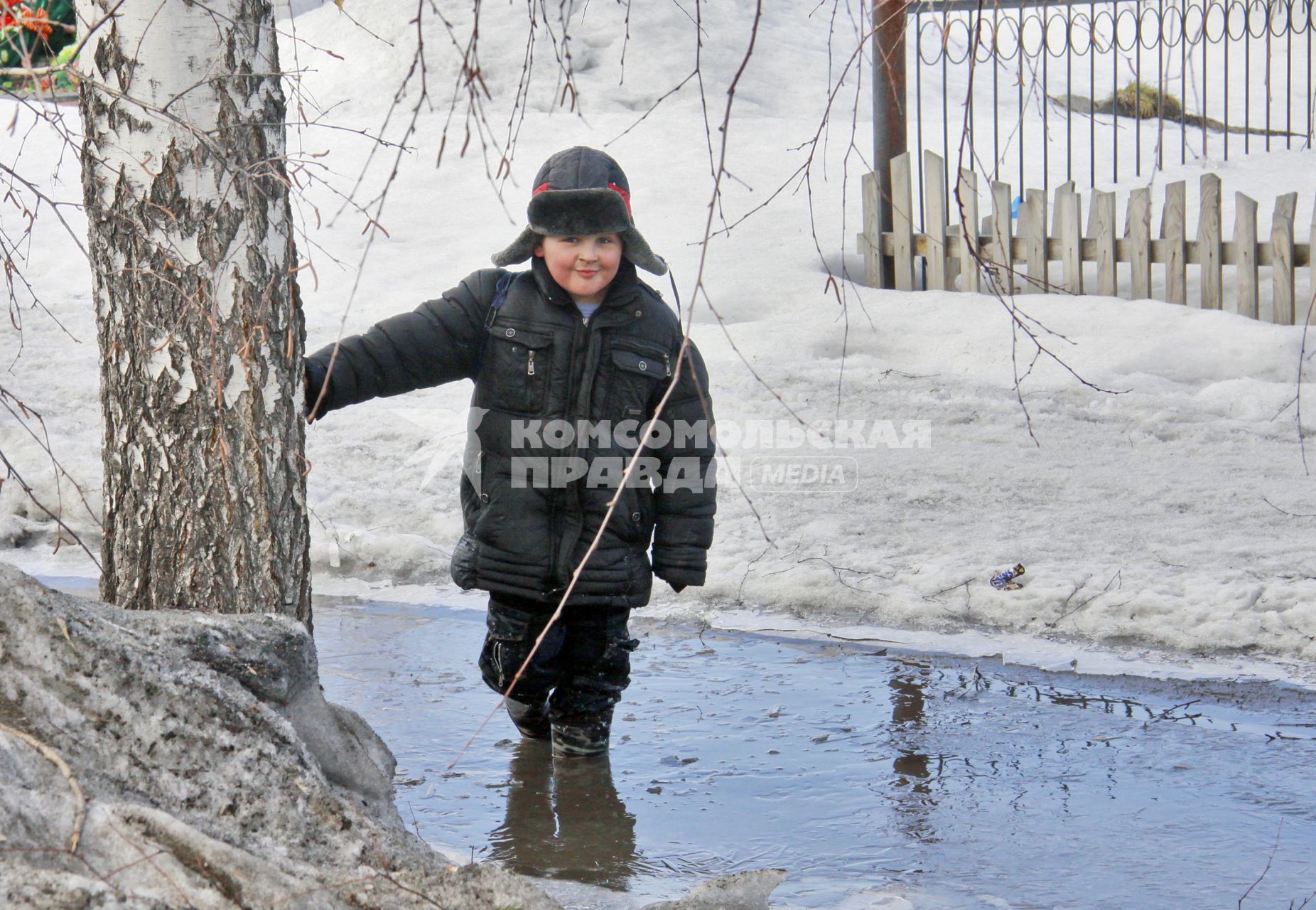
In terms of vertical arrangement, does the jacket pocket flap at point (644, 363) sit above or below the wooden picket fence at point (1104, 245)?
below

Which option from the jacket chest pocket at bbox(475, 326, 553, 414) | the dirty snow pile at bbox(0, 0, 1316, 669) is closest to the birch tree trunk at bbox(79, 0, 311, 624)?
the dirty snow pile at bbox(0, 0, 1316, 669)

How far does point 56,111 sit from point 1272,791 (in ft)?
10.0

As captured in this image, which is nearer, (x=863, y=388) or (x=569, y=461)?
(x=569, y=461)

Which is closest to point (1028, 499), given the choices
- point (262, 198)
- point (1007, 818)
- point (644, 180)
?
point (1007, 818)

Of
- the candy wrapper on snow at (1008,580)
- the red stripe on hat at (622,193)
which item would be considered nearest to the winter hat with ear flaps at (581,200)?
the red stripe on hat at (622,193)

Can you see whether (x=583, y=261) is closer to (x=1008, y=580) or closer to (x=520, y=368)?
(x=520, y=368)

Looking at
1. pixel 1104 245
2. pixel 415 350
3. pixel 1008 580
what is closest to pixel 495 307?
pixel 415 350

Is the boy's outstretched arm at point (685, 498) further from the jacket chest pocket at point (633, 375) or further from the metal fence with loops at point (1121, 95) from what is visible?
the metal fence with loops at point (1121, 95)

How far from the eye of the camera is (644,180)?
34.7ft

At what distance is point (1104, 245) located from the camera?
7.97 meters

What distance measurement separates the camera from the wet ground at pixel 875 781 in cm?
278

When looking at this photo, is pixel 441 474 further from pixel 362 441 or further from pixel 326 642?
pixel 326 642

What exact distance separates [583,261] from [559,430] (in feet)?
1.47
